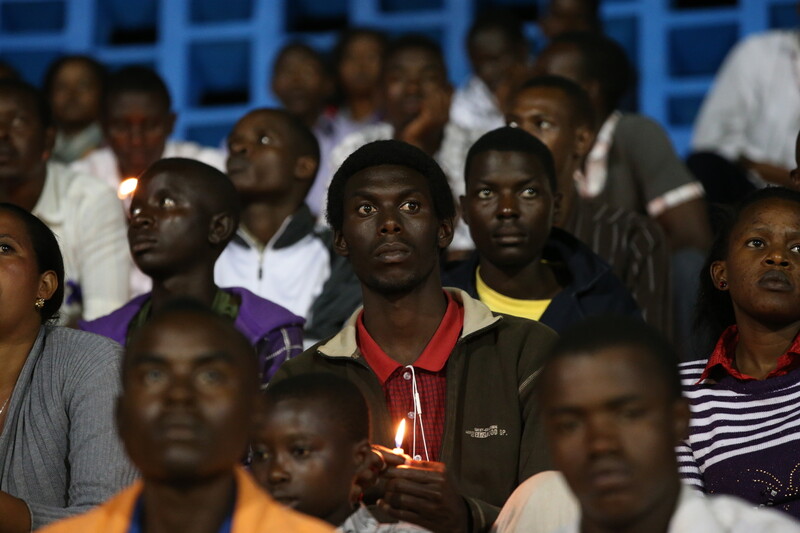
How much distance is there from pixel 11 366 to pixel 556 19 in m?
3.38

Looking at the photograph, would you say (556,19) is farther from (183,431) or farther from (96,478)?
(183,431)

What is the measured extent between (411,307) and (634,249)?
4.33ft

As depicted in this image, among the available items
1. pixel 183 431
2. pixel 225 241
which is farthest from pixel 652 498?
pixel 225 241

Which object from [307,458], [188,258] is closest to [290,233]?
[188,258]

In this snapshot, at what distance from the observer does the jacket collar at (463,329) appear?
124 inches

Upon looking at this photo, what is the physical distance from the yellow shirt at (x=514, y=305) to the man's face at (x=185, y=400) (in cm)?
171

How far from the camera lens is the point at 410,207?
3.27 meters

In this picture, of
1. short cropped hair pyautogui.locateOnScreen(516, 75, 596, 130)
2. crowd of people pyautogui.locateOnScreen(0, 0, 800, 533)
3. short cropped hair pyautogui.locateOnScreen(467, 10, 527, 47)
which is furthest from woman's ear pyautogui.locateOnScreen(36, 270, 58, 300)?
short cropped hair pyautogui.locateOnScreen(467, 10, 527, 47)

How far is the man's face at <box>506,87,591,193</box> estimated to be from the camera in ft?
14.5

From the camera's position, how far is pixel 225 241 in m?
3.92

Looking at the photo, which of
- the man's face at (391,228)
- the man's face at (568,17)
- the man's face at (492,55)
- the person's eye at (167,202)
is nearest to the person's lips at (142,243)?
the person's eye at (167,202)

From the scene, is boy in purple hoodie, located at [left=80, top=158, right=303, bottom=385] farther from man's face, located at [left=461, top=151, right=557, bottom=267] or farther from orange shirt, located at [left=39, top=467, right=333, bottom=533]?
orange shirt, located at [left=39, top=467, right=333, bottom=533]

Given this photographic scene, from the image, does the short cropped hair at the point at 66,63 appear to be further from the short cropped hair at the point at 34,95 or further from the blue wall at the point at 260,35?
the short cropped hair at the point at 34,95

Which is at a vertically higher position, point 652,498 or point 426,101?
point 426,101
